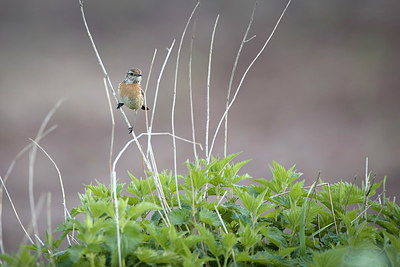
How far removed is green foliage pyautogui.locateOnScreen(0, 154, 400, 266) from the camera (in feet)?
4.36

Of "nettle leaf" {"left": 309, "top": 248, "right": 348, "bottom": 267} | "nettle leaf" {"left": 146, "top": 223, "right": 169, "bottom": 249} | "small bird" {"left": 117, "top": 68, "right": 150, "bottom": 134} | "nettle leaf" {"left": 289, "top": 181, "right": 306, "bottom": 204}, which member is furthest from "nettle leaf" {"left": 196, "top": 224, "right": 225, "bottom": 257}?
"small bird" {"left": 117, "top": 68, "right": 150, "bottom": 134}

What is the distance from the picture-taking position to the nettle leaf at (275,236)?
5.07 feet

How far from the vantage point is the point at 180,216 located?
1.59 m

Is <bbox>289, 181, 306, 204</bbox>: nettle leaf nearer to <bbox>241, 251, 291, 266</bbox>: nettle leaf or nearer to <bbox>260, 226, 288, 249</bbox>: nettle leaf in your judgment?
<bbox>260, 226, 288, 249</bbox>: nettle leaf

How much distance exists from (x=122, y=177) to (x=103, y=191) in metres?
3.82

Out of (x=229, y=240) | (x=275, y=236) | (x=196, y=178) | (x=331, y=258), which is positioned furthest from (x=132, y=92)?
(x=331, y=258)

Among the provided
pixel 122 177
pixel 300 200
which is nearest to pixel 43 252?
pixel 300 200

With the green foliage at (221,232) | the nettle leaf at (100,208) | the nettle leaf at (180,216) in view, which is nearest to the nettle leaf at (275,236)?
the green foliage at (221,232)

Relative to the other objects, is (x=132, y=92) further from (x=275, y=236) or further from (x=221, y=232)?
(x=275, y=236)

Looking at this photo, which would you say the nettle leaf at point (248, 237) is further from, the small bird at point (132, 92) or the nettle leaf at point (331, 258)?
the small bird at point (132, 92)

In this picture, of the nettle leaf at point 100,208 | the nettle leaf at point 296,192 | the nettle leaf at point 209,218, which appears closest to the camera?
the nettle leaf at point 100,208

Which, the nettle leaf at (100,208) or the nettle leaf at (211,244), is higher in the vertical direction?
the nettle leaf at (100,208)

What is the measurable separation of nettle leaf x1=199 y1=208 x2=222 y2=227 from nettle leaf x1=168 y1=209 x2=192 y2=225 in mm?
68

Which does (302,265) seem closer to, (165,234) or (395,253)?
(395,253)
